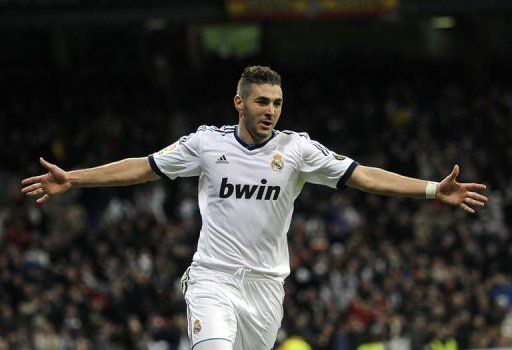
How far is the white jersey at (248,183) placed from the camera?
6980 mm

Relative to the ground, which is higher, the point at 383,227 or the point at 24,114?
the point at 24,114

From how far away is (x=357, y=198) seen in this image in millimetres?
21109

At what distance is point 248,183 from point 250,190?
48 millimetres

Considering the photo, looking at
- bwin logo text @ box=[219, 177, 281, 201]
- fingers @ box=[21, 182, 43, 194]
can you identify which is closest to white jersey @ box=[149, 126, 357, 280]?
bwin logo text @ box=[219, 177, 281, 201]

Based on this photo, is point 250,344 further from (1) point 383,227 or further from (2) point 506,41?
(2) point 506,41

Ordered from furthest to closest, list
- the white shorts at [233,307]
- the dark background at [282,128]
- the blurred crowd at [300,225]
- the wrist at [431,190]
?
the dark background at [282,128] → the blurred crowd at [300,225] → the wrist at [431,190] → the white shorts at [233,307]

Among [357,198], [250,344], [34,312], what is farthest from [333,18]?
[250,344]

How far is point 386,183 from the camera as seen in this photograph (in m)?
6.97

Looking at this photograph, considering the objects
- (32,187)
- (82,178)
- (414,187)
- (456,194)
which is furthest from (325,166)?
(32,187)

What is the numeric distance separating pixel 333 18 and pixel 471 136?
13.1ft

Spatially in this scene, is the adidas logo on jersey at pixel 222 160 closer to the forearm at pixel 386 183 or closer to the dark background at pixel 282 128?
the forearm at pixel 386 183

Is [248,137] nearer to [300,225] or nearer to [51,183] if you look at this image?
[51,183]

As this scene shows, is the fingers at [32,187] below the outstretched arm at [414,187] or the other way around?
the other way around

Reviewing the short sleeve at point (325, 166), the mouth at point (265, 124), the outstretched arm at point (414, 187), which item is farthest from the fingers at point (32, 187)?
the outstretched arm at point (414, 187)
